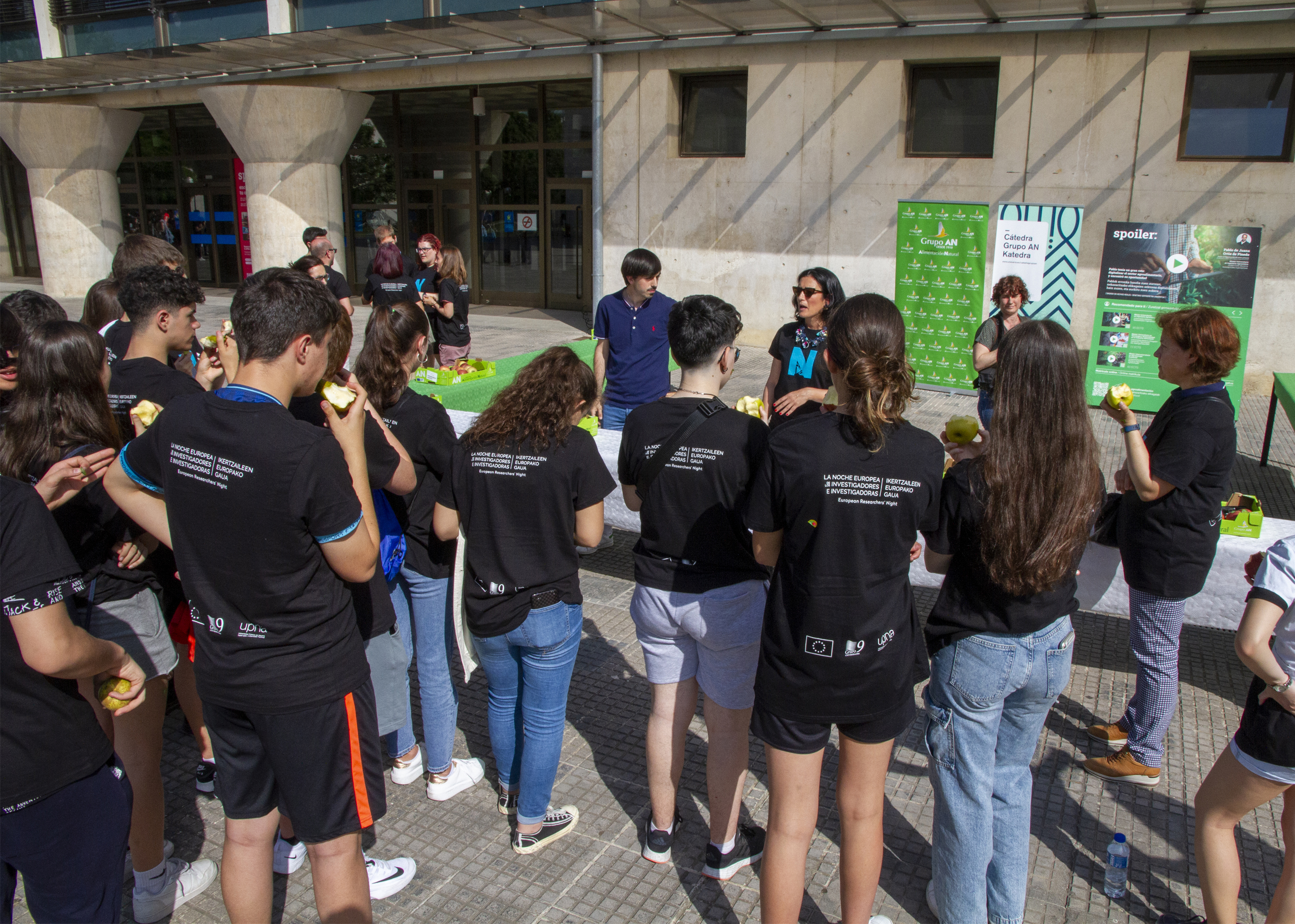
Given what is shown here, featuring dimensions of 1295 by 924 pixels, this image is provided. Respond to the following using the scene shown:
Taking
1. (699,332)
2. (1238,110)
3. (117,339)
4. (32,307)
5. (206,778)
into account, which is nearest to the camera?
(699,332)

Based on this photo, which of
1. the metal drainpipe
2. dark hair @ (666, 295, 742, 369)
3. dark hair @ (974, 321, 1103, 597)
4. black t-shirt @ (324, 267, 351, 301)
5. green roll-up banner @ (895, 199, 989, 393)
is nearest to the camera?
dark hair @ (974, 321, 1103, 597)

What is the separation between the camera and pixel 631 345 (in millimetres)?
5805

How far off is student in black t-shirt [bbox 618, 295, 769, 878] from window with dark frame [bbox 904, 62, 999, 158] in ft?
35.2

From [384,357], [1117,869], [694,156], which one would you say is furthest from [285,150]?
[1117,869]

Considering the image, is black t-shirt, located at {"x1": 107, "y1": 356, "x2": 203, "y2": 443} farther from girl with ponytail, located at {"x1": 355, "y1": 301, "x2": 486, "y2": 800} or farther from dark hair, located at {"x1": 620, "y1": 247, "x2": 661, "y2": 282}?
dark hair, located at {"x1": 620, "y1": 247, "x2": 661, "y2": 282}

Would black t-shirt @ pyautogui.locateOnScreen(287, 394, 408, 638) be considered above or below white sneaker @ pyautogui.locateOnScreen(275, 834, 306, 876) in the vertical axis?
above

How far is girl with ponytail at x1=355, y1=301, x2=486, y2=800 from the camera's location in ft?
10.5

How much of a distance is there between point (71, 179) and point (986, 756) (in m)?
23.2

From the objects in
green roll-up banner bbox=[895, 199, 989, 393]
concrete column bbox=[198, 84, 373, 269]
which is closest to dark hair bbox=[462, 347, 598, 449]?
green roll-up banner bbox=[895, 199, 989, 393]

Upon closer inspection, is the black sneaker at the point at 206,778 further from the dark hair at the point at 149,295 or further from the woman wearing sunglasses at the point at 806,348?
the woman wearing sunglasses at the point at 806,348

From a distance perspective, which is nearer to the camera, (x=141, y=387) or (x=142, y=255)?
(x=141, y=387)

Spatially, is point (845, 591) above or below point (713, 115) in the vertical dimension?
below

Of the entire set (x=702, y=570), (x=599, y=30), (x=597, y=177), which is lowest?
(x=702, y=570)

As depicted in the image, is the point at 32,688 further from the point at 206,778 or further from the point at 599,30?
the point at 599,30
